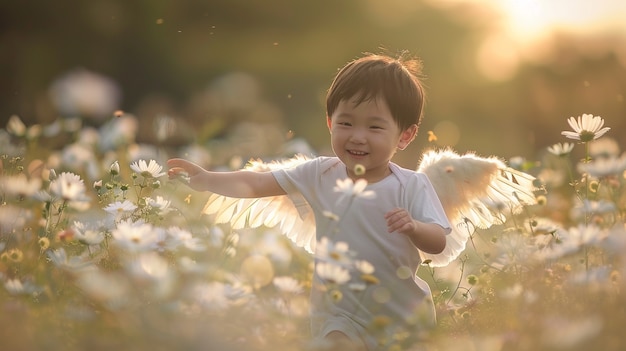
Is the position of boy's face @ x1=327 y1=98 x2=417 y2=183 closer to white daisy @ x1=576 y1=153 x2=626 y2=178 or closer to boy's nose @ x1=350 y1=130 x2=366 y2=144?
boy's nose @ x1=350 y1=130 x2=366 y2=144

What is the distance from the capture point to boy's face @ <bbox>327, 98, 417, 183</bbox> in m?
2.58

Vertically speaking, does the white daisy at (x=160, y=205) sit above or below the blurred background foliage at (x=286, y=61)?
below

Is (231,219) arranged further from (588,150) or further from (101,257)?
(588,150)

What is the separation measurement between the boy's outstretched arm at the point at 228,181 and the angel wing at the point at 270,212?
0.27 ft

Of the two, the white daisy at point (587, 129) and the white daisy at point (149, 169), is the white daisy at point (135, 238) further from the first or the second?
the white daisy at point (587, 129)

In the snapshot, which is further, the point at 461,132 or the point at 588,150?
the point at 461,132

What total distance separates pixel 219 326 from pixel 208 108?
6.06 m

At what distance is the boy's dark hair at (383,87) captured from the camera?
2615mm

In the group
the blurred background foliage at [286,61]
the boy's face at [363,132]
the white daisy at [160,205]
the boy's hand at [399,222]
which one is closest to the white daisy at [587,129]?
the boy's face at [363,132]

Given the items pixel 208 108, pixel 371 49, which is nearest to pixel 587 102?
pixel 371 49

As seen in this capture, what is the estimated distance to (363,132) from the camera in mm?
2576

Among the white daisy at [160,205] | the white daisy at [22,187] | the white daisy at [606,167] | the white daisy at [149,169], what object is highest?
the white daisy at [606,167]

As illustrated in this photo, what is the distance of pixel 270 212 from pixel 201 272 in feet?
3.38

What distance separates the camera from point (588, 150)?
280 cm
